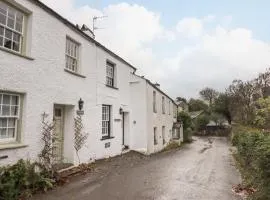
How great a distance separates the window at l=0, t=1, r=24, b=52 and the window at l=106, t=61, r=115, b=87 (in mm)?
7815

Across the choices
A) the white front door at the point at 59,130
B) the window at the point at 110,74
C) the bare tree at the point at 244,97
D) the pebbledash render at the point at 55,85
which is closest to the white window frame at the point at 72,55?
the pebbledash render at the point at 55,85

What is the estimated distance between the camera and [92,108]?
14.8 m

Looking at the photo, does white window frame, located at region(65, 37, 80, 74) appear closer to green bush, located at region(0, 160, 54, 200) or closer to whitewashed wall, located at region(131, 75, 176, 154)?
green bush, located at region(0, 160, 54, 200)

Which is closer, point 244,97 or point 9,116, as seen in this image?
point 9,116

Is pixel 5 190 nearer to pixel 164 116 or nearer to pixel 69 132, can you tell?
pixel 69 132

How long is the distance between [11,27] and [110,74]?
8.92 metres

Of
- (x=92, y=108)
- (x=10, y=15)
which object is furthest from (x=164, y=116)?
(x=10, y=15)

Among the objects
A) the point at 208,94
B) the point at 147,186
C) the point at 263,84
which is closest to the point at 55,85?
the point at 147,186

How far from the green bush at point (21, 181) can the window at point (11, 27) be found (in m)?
3.65

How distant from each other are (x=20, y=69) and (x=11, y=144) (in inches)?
92.0

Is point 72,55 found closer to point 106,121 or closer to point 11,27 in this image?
point 11,27

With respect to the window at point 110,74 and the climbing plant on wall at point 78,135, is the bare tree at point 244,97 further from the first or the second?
the climbing plant on wall at point 78,135

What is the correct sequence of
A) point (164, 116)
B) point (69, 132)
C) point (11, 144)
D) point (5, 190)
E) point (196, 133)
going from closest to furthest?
point (5, 190), point (11, 144), point (69, 132), point (164, 116), point (196, 133)

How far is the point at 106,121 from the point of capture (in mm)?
17109
